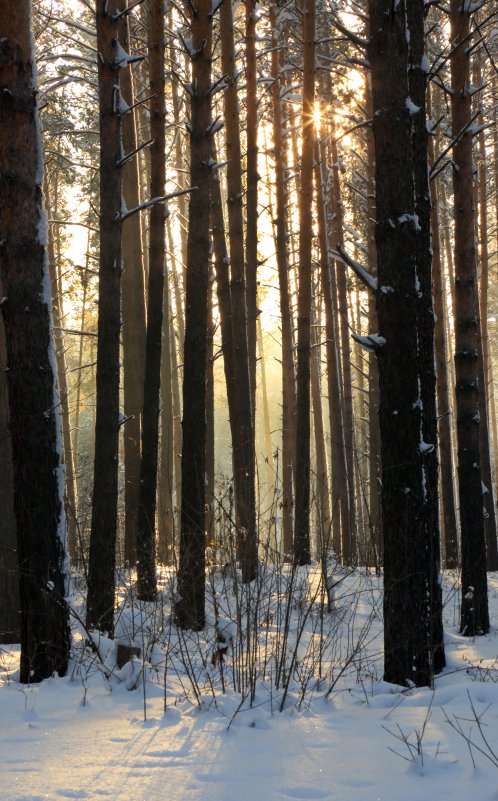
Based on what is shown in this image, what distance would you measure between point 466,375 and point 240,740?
17.2 ft

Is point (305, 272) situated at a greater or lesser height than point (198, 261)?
greater

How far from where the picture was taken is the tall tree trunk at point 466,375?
766cm

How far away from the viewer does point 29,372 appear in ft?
16.3

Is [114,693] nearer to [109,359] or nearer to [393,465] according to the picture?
[393,465]

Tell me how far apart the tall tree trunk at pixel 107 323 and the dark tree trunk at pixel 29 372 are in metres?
2.03

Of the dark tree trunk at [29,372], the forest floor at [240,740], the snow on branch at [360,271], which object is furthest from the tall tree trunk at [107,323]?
the snow on branch at [360,271]

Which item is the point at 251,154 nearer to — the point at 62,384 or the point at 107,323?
the point at 107,323

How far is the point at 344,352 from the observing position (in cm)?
1948

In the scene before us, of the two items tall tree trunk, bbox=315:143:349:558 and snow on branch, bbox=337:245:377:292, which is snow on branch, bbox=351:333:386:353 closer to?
snow on branch, bbox=337:245:377:292

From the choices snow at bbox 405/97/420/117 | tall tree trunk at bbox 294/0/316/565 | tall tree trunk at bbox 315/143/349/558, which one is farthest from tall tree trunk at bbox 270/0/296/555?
snow at bbox 405/97/420/117

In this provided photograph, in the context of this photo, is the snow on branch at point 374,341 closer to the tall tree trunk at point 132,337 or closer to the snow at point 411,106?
the snow at point 411,106

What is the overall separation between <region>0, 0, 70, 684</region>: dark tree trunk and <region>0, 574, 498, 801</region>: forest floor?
1.37 ft

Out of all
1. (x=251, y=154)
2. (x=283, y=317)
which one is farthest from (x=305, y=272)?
(x=283, y=317)

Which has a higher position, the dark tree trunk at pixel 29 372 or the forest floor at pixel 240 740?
the dark tree trunk at pixel 29 372
